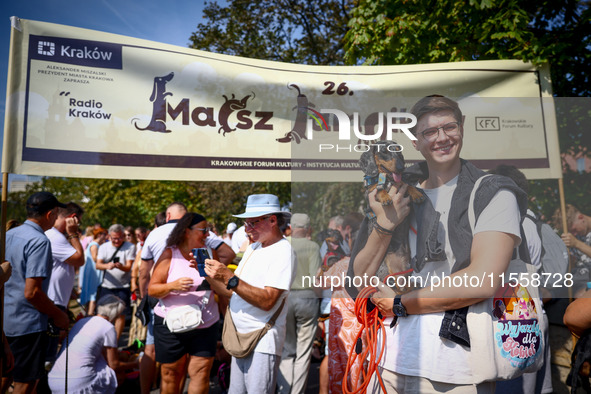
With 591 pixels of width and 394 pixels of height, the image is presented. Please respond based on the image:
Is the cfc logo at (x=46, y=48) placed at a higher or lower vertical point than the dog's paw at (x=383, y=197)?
higher

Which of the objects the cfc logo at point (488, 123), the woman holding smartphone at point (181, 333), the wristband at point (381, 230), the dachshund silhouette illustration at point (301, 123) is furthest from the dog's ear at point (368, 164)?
the woman holding smartphone at point (181, 333)

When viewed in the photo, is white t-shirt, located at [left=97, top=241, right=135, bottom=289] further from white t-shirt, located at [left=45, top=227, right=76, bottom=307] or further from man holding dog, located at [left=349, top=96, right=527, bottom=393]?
man holding dog, located at [left=349, top=96, right=527, bottom=393]

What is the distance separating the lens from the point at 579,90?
5.16 m

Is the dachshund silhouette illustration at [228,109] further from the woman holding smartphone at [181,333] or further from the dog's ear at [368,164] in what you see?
the dog's ear at [368,164]

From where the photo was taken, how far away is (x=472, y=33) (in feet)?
16.3

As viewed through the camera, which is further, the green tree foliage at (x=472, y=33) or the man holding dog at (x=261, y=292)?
the green tree foliage at (x=472, y=33)

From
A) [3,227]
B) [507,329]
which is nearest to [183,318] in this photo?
[3,227]

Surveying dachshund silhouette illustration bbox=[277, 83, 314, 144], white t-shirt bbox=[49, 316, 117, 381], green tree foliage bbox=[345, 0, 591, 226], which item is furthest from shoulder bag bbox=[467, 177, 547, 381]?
white t-shirt bbox=[49, 316, 117, 381]

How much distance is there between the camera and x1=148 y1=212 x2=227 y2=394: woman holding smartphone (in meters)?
3.52

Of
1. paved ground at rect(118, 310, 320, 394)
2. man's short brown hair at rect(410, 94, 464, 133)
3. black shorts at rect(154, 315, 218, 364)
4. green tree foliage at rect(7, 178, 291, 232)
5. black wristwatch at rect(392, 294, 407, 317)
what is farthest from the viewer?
green tree foliage at rect(7, 178, 291, 232)

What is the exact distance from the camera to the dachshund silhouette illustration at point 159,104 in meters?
3.24

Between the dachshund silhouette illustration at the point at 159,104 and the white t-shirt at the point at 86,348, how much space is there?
6.22 feet

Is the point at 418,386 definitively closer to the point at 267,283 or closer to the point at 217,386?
the point at 267,283

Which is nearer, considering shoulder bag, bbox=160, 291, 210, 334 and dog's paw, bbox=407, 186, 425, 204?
dog's paw, bbox=407, 186, 425, 204
